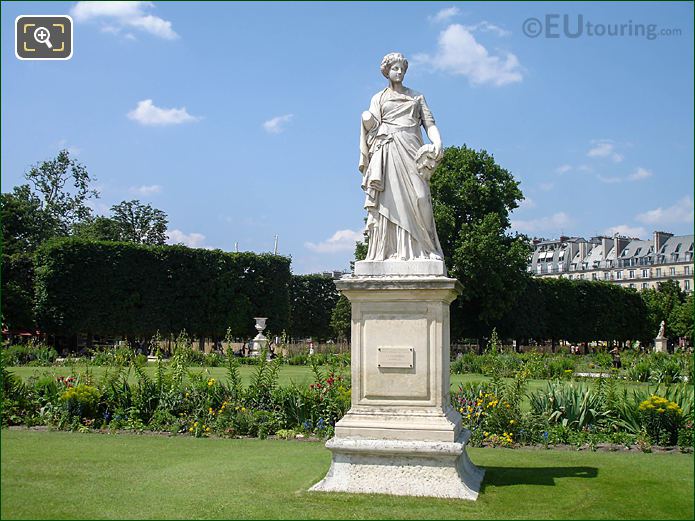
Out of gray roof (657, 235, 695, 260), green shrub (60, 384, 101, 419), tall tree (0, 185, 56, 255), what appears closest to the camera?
green shrub (60, 384, 101, 419)

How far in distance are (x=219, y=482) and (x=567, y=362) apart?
66.5 feet

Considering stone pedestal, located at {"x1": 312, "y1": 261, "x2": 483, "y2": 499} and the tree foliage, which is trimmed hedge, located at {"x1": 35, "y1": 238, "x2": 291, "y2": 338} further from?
stone pedestal, located at {"x1": 312, "y1": 261, "x2": 483, "y2": 499}

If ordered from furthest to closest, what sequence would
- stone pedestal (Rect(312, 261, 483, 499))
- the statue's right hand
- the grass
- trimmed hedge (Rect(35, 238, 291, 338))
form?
trimmed hedge (Rect(35, 238, 291, 338))
the statue's right hand
stone pedestal (Rect(312, 261, 483, 499))
the grass

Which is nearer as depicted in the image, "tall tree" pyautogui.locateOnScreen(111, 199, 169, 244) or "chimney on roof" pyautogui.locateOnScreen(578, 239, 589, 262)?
"tall tree" pyautogui.locateOnScreen(111, 199, 169, 244)

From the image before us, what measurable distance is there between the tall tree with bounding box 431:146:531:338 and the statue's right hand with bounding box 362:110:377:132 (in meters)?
26.2

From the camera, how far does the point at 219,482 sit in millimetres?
7086

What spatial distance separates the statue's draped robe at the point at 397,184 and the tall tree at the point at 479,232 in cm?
2613

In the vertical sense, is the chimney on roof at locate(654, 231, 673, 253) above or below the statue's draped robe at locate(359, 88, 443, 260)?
above

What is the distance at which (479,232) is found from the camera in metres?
33.9

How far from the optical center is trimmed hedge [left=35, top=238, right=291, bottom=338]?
35531 mm

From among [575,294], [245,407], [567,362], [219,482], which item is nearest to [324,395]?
[245,407]

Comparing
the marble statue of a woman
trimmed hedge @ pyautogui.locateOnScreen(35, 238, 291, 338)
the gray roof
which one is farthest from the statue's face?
the gray roof

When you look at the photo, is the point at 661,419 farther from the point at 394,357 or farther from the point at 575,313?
the point at 575,313

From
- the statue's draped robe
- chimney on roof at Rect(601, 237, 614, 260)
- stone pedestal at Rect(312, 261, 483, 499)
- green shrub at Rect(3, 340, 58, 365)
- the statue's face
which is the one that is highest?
chimney on roof at Rect(601, 237, 614, 260)
